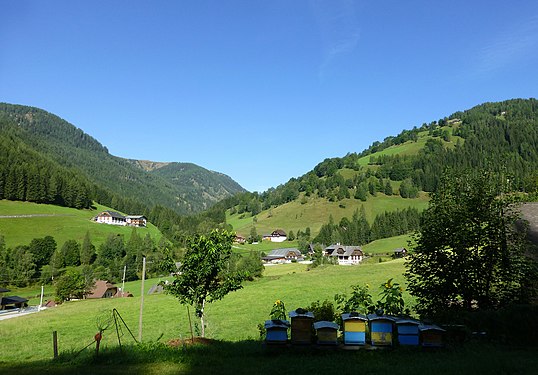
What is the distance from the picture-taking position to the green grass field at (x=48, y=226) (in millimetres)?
123312

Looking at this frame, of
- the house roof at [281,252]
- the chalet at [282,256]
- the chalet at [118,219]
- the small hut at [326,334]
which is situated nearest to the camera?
the small hut at [326,334]

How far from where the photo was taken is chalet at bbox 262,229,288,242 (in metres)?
185

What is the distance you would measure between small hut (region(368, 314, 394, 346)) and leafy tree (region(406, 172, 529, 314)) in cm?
525

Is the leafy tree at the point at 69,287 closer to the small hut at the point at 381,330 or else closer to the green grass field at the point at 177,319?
the green grass field at the point at 177,319

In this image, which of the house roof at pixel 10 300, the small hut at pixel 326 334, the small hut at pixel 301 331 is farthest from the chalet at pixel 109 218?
the small hut at pixel 326 334

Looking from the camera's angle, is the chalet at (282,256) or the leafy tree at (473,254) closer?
the leafy tree at (473,254)

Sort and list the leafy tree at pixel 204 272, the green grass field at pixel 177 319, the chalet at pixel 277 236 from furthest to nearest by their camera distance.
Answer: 1. the chalet at pixel 277 236
2. the green grass field at pixel 177 319
3. the leafy tree at pixel 204 272

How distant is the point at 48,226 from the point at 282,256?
89.3m

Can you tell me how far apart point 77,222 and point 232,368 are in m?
155

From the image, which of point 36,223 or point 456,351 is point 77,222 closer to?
point 36,223

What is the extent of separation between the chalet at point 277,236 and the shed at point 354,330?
553 ft

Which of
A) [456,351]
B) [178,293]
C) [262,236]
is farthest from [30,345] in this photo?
[262,236]

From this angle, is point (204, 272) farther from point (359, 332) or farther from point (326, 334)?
point (359, 332)

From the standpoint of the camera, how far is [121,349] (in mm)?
16797
